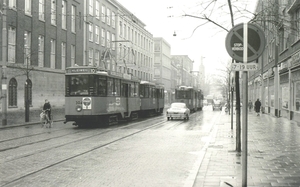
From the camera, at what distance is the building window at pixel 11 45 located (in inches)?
1077

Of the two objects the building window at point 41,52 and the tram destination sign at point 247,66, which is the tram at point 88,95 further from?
the tram destination sign at point 247,66

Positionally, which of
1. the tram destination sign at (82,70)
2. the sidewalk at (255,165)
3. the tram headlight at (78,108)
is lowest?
the sidewalk at (255,165)

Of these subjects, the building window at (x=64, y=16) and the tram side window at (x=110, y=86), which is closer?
the tram side window at (x=110, y=86)

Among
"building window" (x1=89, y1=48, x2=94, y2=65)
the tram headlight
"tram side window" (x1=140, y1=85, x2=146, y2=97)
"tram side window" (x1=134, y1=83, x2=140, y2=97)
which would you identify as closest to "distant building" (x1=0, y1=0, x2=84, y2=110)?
"building window" (x1=89, y1=48, x2=94, y2=65)

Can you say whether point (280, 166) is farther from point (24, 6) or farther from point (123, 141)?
point (24, 6)

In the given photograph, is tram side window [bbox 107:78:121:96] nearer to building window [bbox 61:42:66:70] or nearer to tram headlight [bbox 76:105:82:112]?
tram headlight [bbox 76:105:82:112]

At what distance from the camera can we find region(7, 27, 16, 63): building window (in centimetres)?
2734

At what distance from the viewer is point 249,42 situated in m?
6.54

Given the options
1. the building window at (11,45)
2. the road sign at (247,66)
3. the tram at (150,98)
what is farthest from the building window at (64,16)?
the road sign at (247,66)

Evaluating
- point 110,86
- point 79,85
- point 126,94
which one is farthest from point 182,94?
point 79,85

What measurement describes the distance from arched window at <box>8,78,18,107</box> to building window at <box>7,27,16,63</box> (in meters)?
1.54

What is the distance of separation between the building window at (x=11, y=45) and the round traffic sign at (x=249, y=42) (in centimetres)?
2353

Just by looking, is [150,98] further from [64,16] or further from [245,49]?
[245,49]

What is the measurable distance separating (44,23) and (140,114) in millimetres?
11840
